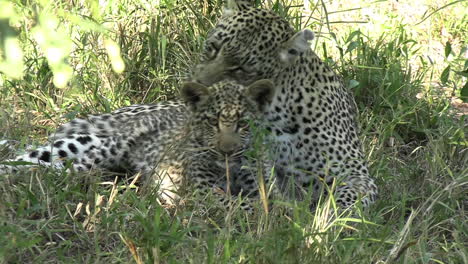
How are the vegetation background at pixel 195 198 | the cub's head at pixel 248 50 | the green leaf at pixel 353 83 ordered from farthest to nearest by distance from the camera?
the green leaf at pixel 353 83 < the cub's head at pixel 248 50 < the vegetation background at pixel 195 198

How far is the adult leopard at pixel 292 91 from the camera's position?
5.33 m

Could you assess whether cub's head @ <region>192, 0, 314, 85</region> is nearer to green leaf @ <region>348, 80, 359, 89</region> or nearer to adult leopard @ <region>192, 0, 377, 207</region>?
adult leopard @ <region>192, 0, 377, 207</region>

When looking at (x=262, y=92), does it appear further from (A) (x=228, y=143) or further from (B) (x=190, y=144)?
(B) (x=190, y=144)

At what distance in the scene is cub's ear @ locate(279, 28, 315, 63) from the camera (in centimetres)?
533

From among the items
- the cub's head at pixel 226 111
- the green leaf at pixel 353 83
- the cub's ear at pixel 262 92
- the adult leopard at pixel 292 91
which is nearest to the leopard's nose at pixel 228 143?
the cub's head at pixel 226 111

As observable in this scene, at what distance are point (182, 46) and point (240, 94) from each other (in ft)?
7.17

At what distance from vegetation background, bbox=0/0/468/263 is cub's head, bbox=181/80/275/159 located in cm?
44

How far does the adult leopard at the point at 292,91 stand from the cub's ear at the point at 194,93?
0.17m

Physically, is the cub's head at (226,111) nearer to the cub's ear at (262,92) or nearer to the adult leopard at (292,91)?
the cub's ear at (262,92)

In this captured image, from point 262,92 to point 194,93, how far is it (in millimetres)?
440

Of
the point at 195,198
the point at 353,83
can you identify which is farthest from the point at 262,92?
the point at 353,83

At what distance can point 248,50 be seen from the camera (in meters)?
5.31

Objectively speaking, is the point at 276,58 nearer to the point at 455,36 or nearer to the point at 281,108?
the point at 281,108

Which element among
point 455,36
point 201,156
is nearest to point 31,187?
point 201,156
